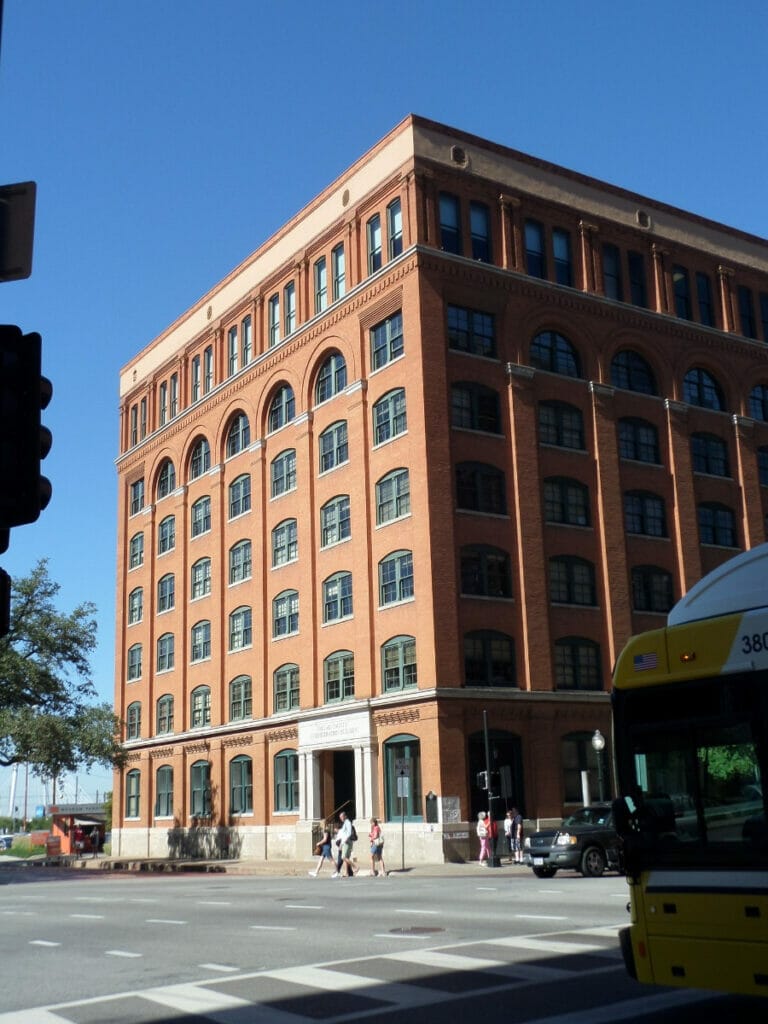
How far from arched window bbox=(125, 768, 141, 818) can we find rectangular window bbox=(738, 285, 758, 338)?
Result: 3656 centimetres

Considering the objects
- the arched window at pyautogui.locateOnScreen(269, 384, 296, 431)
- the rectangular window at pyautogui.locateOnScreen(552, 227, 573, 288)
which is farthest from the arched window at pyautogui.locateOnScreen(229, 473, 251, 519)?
the rectangular window at pyautogui.locateOnScreen(552, 227, 573, 288)

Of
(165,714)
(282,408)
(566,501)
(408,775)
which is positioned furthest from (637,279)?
(165,714)

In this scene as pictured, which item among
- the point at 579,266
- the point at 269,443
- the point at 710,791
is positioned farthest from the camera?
the point at 269,443

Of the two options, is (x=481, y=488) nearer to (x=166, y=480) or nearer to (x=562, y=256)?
(x=562, y=256)

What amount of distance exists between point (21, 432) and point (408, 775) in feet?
108

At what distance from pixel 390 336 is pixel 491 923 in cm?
3009

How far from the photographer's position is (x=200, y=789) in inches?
2104

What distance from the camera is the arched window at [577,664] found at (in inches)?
1662

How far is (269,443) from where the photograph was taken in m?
50.9

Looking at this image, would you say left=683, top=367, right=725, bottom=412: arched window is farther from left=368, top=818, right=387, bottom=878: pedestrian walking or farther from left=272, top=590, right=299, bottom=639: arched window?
left=368, top=818, right=387, bottom=878: pedestrian walking

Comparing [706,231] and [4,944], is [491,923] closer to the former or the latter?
[4,944]

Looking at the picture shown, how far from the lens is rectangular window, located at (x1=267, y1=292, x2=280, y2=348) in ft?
169

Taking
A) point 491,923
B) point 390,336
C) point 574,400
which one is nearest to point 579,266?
point 574,400

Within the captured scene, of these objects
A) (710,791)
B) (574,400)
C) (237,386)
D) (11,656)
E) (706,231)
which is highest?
(706,231)
